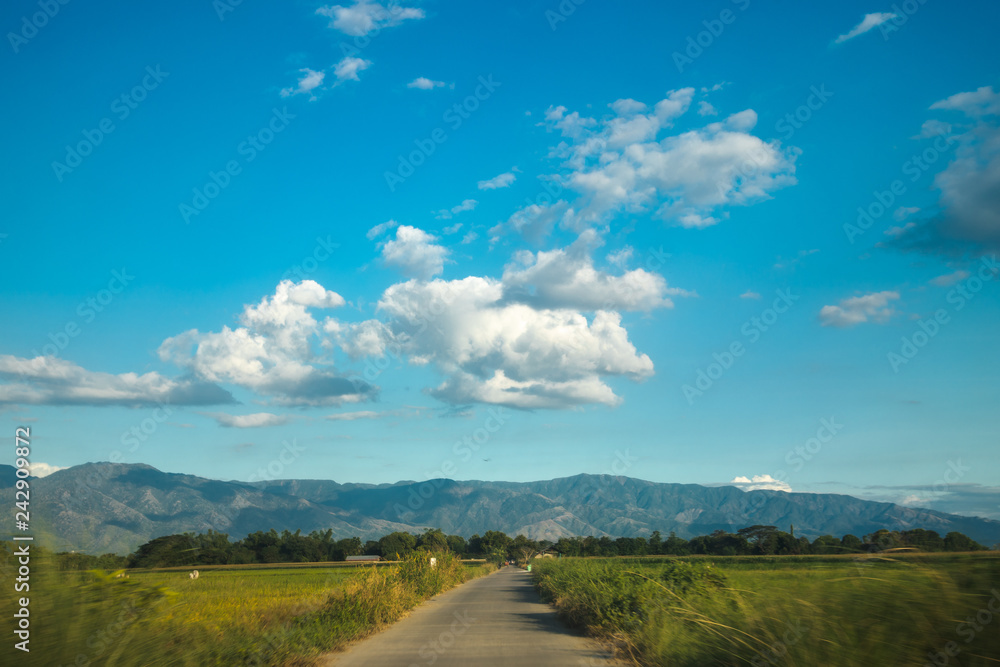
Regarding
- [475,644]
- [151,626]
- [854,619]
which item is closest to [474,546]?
[475,644]

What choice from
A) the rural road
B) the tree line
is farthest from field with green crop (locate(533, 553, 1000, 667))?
the rural road

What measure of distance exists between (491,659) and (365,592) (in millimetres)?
5888

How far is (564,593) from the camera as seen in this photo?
17.2m

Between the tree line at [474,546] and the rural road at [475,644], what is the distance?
320cm

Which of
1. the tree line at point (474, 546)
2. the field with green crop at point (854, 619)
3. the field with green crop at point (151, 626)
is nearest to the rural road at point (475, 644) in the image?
the field with green crop at point (151, 626)

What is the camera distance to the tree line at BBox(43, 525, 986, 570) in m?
4.99

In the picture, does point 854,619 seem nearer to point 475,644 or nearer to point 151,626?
point 151,626

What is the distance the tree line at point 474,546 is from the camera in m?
4.99

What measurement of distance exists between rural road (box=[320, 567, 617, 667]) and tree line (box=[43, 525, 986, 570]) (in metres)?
3.20

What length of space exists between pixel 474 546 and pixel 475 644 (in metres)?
124

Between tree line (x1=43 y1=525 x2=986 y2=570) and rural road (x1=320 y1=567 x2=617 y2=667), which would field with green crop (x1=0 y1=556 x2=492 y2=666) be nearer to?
tree line (x1=43 y1=525 x2=986 y2=570)

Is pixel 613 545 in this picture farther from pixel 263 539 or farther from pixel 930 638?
pixel 930 638

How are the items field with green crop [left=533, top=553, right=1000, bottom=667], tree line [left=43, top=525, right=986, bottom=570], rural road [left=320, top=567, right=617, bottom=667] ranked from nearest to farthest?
field with green crop [left=533, top=553, right=1000, bottom=667]
tree line [left=43, top=525, right=986, bottom=570]
rural road [left=320, top=567, right=617, bottom=667]

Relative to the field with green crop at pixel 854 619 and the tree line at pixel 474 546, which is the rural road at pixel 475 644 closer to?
the field with green crop at pixel 854 619
